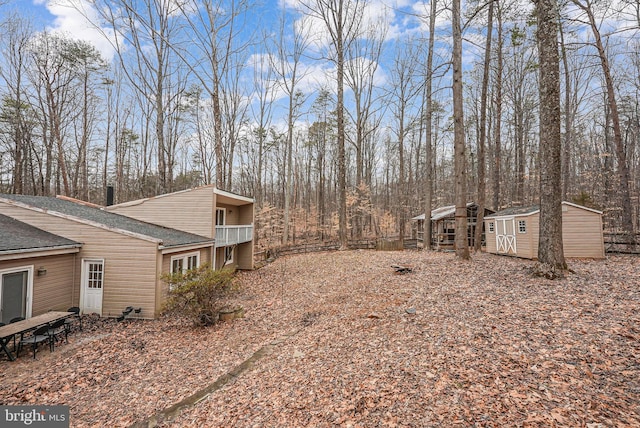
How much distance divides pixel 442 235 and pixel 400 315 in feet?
55.9

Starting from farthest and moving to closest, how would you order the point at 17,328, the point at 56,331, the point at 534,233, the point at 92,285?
the point at 534,233 → the point at 92,285 → the point at 56,331 → the point at 17,328

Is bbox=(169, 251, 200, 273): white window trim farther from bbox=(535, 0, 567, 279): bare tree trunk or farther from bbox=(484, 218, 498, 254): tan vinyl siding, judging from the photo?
bbox=(484, 218, 498, 254): tan vinyl siding

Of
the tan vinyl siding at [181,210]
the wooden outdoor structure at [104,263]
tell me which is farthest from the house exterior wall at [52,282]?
the tan vinyl siding at [181,210]

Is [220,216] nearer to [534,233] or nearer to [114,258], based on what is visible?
[114,258]

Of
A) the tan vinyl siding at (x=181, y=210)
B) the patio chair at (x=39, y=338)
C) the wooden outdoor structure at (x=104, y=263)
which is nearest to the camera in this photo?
the patio chair at (x=39, y=338)

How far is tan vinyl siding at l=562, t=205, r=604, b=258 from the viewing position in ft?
42.5

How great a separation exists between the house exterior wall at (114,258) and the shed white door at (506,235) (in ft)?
54.9

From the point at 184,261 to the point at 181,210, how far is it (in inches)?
121

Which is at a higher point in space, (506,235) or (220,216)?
(220,216)

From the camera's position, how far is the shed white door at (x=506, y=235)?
1469cm

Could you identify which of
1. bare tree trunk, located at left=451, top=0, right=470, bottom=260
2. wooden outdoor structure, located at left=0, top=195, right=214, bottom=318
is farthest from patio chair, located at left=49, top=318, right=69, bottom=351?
bare tree trunk, located at left=451, top=0, right=470, bottom=260

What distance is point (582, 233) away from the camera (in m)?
13.1

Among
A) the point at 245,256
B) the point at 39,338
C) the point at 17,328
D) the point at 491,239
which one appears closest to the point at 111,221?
the point at 17,328

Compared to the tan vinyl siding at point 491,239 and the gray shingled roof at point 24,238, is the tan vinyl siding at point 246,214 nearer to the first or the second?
the gray shingled roof at point 24,238
